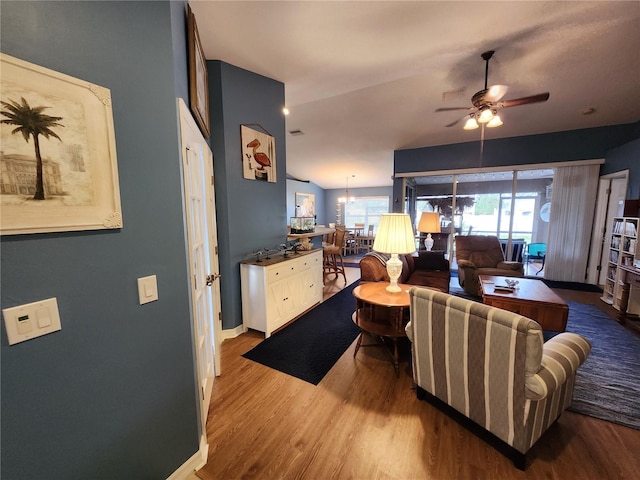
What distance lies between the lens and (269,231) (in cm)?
314

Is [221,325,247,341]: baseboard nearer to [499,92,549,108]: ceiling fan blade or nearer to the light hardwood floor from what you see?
the light hardwood floor

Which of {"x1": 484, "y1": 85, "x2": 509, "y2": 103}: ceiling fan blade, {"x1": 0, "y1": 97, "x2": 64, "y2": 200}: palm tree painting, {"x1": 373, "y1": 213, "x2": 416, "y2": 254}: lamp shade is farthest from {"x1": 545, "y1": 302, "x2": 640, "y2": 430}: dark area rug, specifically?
{"x1": 0, "y1": 97, "x2": 64, "y2": 200}: palm tree painting

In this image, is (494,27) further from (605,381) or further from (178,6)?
(605,381)

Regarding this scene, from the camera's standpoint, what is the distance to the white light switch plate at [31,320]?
77cm

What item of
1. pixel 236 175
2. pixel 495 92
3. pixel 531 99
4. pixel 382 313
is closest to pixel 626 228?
pixel 531 99

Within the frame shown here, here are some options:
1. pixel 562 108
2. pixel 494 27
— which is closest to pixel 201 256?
pixel 494 27

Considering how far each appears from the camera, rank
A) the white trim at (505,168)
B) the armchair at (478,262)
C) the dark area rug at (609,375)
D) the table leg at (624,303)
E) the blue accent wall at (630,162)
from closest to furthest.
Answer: the dark area rug at (609,375)
the table leg at (624,303)
the blue accent wall at (630,162)
the armchair at (478,262)
the white trim at (505,168)

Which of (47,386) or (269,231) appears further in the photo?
(269,231)

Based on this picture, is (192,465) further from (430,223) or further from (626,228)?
(626,228)

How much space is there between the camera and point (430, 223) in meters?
4.47

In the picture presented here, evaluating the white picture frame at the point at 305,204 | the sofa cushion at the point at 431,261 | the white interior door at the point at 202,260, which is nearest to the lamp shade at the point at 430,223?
the sofa cushion at the point at 431,261

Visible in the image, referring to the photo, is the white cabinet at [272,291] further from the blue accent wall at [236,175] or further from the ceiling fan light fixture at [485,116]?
the ceiling fan light fixture at [485,116]

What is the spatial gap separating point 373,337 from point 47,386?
2.46 m

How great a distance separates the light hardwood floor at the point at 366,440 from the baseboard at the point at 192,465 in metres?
0.04
